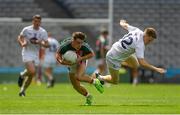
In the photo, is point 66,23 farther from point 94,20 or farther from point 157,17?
point 157,17

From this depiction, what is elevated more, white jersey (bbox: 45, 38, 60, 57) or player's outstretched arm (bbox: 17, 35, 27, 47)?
player's outstretched arm (bbox: 17, 35, 27, 47)

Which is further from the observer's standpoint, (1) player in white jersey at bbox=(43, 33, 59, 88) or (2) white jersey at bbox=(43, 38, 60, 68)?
(2) white jersey at bbox=(43, 38, 60, 68)

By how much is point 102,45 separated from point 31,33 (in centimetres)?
1133

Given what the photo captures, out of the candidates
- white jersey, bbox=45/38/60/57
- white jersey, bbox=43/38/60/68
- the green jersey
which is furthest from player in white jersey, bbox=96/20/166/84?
white jersey, bbox=45/38/60/57

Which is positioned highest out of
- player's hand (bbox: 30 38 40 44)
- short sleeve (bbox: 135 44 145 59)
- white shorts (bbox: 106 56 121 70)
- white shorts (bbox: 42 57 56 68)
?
player's hand (bbox: 30 38 40 44)

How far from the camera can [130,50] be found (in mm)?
19531

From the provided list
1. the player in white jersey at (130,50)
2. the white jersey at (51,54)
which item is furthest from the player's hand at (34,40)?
the white jersey at (51,54)

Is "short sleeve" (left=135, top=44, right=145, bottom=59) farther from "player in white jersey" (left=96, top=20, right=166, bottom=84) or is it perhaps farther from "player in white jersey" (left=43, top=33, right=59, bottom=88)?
"player in white jersey" (left=43, top=33, right=59, bottom=88)

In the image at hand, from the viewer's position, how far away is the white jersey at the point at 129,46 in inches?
734

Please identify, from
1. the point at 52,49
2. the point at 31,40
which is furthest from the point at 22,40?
the point at 52,49

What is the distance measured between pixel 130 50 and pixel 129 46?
0.23 m

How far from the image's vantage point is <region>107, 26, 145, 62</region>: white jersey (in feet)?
61.2

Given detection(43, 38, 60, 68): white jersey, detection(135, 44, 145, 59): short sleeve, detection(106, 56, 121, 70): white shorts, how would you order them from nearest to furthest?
detection(135, 44, 145, 59): short sleeve → detection(106, 56, 121, 70): white shorts → detection(43, 38, 60, 68): white jersey

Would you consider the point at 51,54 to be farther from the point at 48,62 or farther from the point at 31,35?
the point at 31,35
